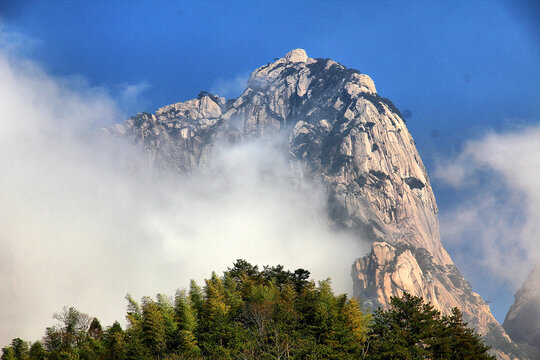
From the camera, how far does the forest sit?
78688 millimetres

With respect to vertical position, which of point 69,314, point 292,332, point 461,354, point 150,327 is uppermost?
point 69,314

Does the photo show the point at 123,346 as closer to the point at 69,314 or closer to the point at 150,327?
the point at 150,327

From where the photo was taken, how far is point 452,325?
3246 inches

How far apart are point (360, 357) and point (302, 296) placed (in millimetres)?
31381

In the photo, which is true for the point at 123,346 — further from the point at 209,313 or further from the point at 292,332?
the point at 292,332

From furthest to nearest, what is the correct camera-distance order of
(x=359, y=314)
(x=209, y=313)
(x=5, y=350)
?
(x=5, y=350) → (x=209, y=313) → (x=359, y=314)

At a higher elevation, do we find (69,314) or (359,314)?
(69,314)

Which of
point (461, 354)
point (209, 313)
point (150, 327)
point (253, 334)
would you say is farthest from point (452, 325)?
point (150, 327)

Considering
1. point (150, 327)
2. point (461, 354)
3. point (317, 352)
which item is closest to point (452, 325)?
point (461, 354)

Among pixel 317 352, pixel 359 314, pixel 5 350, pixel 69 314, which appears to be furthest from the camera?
pixel 69 314

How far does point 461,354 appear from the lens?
79.2 meters

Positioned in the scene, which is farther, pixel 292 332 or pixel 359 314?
pixel 359 314

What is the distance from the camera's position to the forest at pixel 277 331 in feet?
258

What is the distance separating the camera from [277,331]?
279 ft
